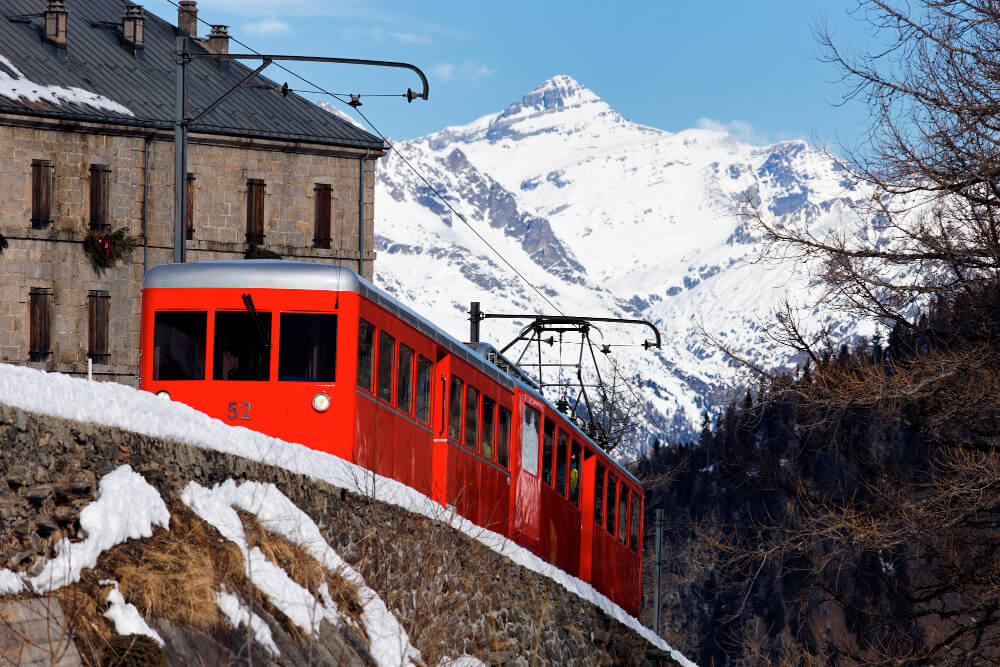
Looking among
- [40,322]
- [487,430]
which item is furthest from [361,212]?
[487,430]

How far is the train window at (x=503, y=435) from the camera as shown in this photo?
18.7 meters

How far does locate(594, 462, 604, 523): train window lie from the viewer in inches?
910

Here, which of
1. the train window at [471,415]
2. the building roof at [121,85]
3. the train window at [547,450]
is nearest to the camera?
the train window at [471,415]

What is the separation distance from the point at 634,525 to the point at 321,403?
13.7m

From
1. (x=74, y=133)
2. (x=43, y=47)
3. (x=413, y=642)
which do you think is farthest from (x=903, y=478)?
(x=43, y=47)

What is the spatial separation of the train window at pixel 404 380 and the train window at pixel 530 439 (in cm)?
380

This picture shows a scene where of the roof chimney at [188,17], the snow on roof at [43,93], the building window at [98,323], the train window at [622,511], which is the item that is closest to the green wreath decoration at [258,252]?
the building window at [98,323]

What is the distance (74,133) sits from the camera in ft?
142

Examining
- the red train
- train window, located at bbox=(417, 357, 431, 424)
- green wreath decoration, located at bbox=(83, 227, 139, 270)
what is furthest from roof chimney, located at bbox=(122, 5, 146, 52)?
train window, located at bbox=(417, 357, 431, 424)

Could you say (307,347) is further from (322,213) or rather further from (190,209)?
(322,213)

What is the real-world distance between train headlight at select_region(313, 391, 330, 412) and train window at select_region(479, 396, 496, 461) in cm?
382

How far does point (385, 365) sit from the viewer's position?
50.0ft

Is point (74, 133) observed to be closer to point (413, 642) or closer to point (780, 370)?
point (780, 370)

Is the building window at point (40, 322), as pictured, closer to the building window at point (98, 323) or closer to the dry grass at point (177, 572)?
the building window at point (98, 323)
